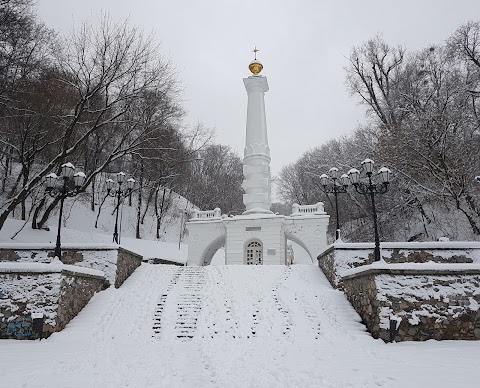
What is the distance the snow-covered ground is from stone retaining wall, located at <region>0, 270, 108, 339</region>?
359 mm

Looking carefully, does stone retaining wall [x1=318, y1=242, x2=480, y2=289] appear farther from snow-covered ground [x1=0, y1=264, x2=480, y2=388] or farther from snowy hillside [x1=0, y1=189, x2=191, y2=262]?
snowy hillside [x1=0, y1=189, x2=191, y2=262]

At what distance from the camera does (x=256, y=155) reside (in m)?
22.8

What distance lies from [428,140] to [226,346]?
1625 cm

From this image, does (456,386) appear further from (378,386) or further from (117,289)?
(117,289)

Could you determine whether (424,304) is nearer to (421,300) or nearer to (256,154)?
(421,300)

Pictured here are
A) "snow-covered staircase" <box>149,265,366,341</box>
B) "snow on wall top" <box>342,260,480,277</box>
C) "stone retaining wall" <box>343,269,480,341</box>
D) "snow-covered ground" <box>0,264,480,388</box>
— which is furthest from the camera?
"snow-covered staircase" <box>149,265,366,341</box>

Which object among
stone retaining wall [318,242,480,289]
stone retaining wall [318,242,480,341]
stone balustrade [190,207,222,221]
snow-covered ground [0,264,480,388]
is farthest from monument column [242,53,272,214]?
stone retaining wall [318,242,480,341]

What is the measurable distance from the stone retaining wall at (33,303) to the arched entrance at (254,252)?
13324mm

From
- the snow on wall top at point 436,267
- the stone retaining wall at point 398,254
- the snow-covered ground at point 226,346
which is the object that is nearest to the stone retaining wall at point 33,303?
the snow-covered ground at point 226,346

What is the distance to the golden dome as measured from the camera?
24.1 m

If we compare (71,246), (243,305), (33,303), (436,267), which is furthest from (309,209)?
(33,303)

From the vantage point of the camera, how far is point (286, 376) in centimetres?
574

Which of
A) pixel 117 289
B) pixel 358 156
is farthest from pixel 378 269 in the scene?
pixel 358 156

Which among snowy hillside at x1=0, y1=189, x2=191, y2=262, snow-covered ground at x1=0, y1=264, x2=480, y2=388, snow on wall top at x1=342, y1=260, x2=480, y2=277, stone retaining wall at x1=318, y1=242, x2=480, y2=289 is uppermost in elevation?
snowy hillside at x1=0, y1=189, x2=191, y2=262
